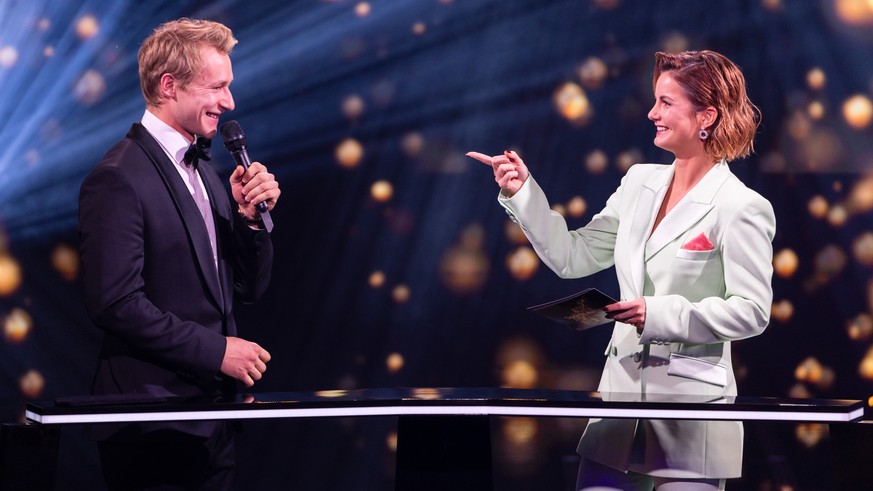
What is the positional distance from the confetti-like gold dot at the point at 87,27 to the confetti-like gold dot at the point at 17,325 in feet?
3.30

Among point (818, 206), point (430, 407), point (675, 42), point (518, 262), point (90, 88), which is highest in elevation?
point (675, 42)

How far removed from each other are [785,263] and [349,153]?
172 centimetres

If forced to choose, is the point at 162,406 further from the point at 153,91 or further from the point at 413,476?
the point at 153,91

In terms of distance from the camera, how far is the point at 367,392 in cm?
176

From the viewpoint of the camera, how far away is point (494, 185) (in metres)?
3.54

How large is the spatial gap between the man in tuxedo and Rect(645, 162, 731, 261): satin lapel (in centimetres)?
88

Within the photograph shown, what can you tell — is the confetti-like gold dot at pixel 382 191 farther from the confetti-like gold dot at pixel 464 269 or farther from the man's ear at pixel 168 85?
the man's ear at pixel 168 85

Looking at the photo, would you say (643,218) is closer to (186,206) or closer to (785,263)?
(186,206)

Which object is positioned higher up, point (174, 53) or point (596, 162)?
point (596, 162)

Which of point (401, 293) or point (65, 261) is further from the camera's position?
point (401, 293)

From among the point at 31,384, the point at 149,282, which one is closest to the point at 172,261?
the point at 149,282

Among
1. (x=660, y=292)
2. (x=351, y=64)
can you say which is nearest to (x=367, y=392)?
(x=660, y=292)

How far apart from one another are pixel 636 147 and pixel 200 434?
2.30 metres

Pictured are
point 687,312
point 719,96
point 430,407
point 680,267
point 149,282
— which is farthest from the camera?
point 719,96
